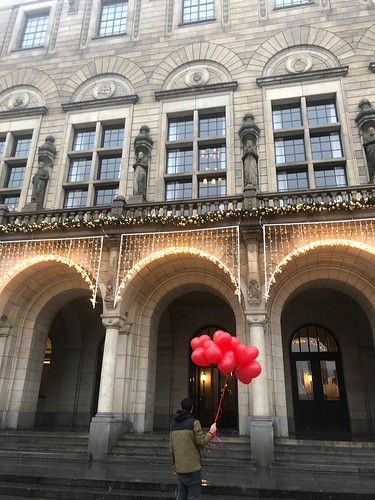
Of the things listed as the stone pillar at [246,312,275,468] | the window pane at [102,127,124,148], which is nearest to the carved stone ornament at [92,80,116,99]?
the window pane at [102,127,124,148]

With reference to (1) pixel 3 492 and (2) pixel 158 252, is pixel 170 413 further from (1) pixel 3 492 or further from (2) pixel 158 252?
(1) pixel 3 492

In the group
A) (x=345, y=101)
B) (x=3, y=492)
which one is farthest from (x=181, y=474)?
(x=345, y=101)

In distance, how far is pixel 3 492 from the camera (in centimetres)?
812

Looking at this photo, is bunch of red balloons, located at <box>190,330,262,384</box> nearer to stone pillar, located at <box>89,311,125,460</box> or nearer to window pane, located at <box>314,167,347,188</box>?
stone pillar, located at <box>89,311,125,460</box>

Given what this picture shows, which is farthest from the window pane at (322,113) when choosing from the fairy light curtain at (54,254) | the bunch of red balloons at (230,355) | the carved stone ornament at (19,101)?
the carved stone ornament at (19,101)

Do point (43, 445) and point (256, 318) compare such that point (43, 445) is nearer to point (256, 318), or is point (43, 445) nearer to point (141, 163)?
point (256, 318)

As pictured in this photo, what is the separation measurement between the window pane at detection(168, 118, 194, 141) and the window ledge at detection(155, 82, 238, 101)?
1.12m

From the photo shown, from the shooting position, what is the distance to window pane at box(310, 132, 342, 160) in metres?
15.8

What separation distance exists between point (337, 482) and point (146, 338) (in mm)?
7462

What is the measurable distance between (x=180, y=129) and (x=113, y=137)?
3247mm

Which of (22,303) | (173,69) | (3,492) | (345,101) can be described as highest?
(173,69)

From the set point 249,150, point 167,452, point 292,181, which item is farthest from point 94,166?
point 167,452

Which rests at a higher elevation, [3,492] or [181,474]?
[181,474]

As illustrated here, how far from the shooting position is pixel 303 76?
16.7 meters
